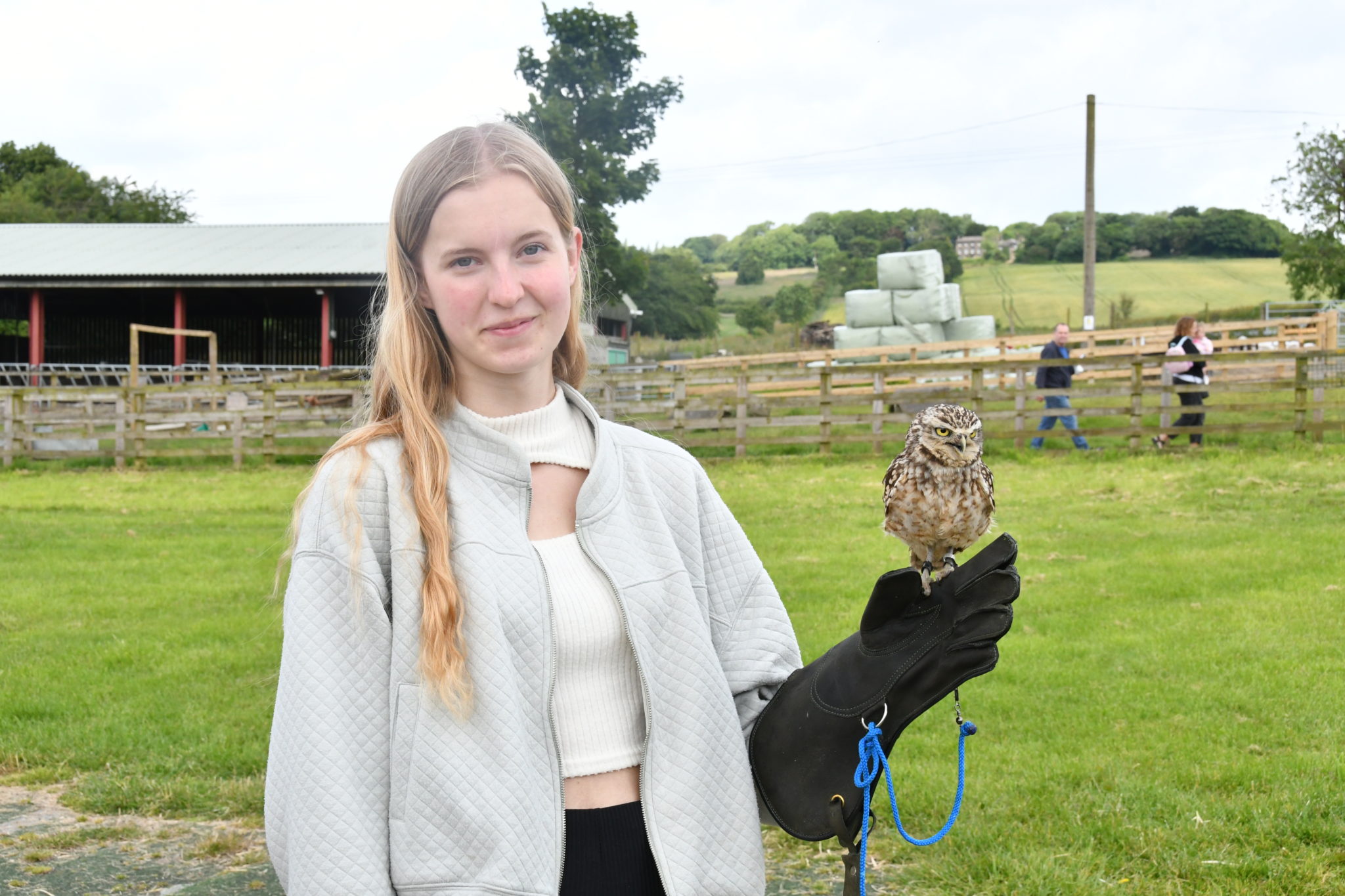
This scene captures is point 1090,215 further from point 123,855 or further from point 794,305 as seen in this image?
point 794,305

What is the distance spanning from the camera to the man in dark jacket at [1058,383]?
14195 mm

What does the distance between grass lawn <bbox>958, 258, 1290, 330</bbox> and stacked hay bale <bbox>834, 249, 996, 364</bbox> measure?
18376 millimetres

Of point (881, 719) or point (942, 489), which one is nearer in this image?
point (881, 719)

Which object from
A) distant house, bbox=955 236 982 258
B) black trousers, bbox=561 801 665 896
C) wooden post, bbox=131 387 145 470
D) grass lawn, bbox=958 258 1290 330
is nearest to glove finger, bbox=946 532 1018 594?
black trousers, bbox=561 801 665 896

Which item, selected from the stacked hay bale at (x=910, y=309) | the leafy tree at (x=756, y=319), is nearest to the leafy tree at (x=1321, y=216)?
the stacked hay bale at (x=910, y=309)

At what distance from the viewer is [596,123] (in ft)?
138

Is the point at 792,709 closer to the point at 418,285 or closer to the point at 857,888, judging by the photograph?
the point at 857,888

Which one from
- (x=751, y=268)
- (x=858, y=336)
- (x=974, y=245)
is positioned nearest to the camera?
(x=858, y=336)

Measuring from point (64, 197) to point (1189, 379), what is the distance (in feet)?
166

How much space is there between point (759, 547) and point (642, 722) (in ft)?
22.7

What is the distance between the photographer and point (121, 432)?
15.9 metres

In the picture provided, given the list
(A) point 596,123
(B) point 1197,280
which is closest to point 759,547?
(A) point 596,123

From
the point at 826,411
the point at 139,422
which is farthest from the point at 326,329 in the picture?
the point at 826,411

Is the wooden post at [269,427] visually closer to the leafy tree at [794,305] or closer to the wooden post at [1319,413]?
the wooden post at [1319,413]
